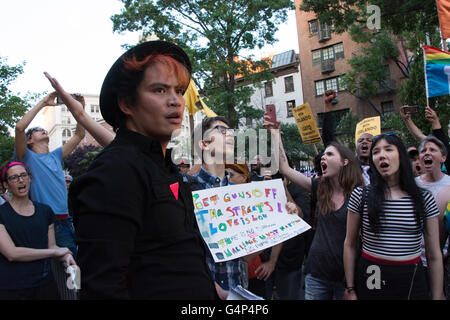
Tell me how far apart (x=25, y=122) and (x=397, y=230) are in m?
3.56

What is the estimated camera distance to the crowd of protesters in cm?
109

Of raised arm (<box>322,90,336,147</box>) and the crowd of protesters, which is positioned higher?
raised arm (<box>322,90,336,147</box>)

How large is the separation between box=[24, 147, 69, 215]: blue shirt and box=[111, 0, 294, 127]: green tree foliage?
544 inches

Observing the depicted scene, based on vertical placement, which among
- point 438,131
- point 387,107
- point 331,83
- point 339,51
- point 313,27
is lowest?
point 438,131

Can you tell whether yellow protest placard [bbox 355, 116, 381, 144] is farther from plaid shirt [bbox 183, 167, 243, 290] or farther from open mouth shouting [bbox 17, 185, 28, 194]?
open mouth shouting [bbox 17, 185, 28, 194]

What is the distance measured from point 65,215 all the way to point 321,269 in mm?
2871

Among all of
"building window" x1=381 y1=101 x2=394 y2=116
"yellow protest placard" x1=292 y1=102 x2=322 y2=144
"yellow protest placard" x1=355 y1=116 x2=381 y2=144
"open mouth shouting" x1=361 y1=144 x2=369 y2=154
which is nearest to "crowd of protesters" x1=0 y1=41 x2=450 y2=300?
"open mouth shouting" x1=361 y1=144 x2=369 y2=154

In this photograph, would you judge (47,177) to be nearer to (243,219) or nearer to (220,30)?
(243,219)

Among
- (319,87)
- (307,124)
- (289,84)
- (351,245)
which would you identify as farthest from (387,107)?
(351,245)

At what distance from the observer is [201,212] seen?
2.48 m

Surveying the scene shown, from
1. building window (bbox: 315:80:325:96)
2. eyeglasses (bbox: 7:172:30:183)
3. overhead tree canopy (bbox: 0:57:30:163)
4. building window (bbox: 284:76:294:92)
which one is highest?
building window (bbox: 284:76:294:92)

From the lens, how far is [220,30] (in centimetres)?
1770

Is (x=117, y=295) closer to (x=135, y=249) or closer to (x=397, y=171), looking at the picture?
(x=135, y=249)

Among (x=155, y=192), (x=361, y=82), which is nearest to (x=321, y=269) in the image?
(x=155, y=192)
